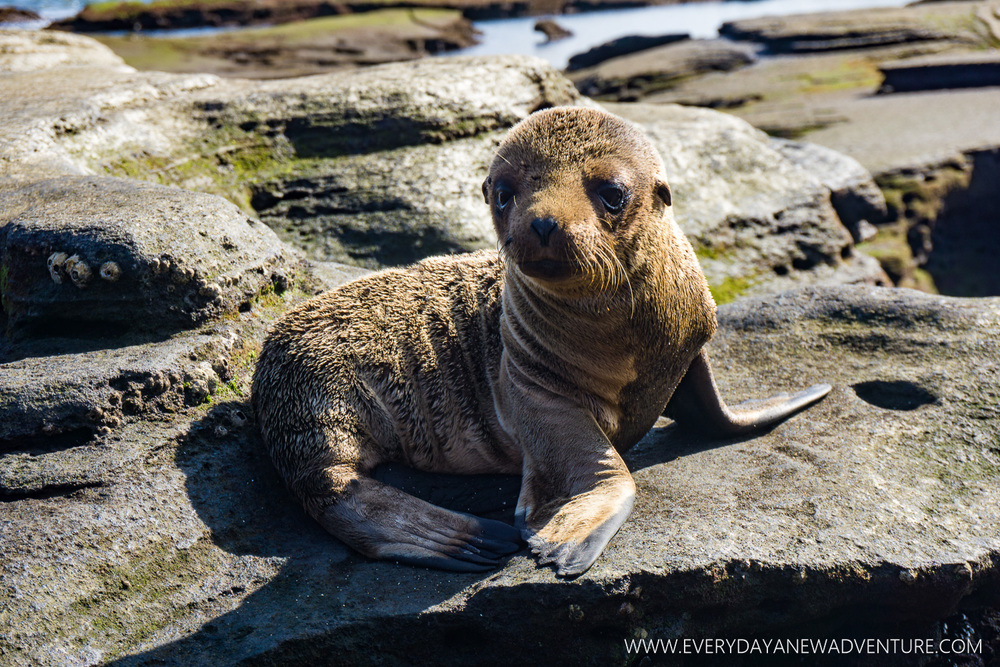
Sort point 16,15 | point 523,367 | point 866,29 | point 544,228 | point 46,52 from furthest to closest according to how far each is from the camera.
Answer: point 16,15 < point 866,29 < point 46,52 < point 523,367 < point 544,228

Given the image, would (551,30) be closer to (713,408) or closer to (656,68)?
(656,68)

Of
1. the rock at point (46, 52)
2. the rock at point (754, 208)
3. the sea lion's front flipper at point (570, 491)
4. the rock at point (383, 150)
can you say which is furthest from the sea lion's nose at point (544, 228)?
the rock at point (46, 52)

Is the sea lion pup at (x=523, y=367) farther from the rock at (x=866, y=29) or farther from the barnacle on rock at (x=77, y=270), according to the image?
the rock at (x=866, y=29)

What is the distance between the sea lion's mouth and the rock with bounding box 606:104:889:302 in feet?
14.0

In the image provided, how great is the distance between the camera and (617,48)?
2089cm

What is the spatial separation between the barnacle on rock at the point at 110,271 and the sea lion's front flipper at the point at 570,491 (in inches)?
93.9

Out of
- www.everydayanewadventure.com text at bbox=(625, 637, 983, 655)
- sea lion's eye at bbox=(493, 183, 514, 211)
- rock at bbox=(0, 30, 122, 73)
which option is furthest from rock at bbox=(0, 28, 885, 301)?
www.everydayanewadventure.com text at bbox=(625, 637, 983, 655)

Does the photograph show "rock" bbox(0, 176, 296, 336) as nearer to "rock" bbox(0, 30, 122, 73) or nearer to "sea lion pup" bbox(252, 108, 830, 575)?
"sea lion pup" bbox(252, 108, 830, 575)

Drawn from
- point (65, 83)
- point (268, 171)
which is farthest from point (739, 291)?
point (65, 83)

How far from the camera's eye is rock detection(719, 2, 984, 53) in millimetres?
18594

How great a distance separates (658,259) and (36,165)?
4.67 m

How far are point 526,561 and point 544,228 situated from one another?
4.57 ft

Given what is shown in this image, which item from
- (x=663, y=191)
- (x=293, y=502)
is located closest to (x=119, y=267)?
(x=293, y=502)

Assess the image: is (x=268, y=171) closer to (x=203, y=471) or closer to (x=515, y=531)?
(x=203, y=471)
